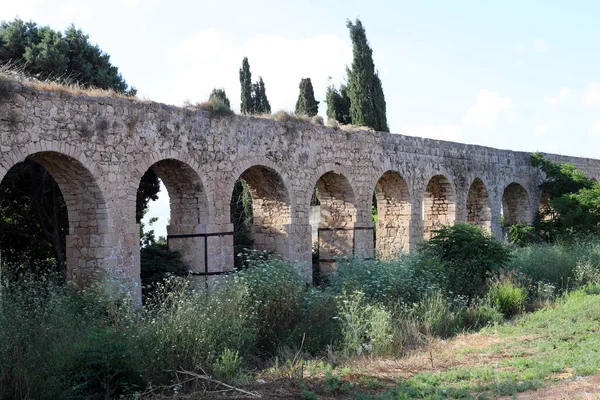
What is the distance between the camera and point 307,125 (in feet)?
47.2

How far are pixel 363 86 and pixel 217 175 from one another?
36.6ft

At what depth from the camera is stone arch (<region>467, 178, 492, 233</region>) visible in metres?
20.5

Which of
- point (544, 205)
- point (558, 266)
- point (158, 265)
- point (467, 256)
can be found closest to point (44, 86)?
point (158, 265)

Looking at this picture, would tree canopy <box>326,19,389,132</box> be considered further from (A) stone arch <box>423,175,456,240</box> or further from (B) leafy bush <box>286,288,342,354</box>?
(B) leafy bush <box>286,288,342,354</box>

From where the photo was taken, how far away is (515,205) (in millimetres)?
22828

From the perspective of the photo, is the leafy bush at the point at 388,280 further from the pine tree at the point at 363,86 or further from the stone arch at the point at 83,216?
the pine tree at the point at 363,86

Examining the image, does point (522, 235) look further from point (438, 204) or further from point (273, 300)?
point (273, 300)

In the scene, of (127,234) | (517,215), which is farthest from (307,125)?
(517,215)

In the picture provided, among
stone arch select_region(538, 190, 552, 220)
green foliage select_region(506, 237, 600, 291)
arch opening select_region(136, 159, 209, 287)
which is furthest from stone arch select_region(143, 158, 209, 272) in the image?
stone arch select_region(538, 190, 552, 220)

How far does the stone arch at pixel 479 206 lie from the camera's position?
2045 centimetres

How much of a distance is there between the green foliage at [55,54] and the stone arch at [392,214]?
694 cm

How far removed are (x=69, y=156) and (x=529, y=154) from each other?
16787 millimetres

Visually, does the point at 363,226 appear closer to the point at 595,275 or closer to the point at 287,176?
the point at 287,176

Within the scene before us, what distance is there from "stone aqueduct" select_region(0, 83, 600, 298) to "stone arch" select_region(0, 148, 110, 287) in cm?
1
